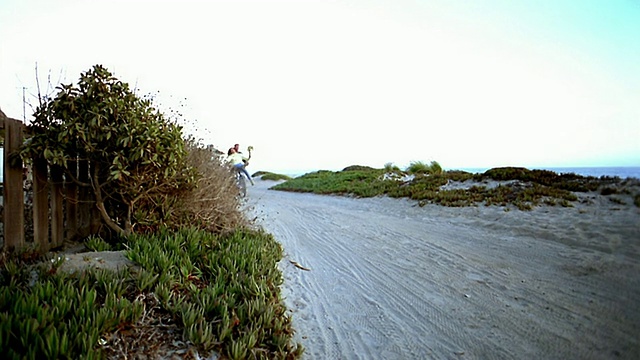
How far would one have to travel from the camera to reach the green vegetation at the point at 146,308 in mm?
2170

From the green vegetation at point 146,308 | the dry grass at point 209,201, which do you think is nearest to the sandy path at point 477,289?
the green vegetation at point 146,308

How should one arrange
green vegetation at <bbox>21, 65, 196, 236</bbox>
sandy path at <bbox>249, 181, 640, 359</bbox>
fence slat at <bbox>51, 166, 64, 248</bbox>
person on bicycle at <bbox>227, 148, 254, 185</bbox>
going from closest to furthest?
sandy path at <bbox>249, 181, 640, 359</bbox> → green vegetation at <bbox>21, 65, 196, 236</bbox> → fence slat at <bbox>51, 166, 64, 248</bbox> → person on bicycle at <bbox>227, 148, 254, 185</bbox>

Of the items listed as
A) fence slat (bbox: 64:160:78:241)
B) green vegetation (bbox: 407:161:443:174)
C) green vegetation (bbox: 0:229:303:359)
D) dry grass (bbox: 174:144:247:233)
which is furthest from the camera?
green vegetation (bbox: 407:161:443:174)

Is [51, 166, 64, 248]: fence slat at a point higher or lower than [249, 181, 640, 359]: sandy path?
higher

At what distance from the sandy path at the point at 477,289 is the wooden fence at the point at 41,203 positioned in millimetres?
3191

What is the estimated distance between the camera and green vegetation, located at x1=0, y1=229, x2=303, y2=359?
2.17 metres

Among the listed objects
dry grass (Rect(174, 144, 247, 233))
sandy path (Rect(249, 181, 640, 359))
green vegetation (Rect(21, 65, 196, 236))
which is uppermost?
green vegetation (Rect(21, 65, 196, 236))

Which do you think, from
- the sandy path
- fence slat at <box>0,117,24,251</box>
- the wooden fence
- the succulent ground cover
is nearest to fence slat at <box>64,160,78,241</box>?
the wooden fence

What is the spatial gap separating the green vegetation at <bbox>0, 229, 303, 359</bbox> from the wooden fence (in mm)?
1095

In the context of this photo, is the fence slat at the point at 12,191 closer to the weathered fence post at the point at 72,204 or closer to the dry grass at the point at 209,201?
the weathered fence post at the point at 72,204

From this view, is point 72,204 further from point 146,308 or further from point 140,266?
point 146,308

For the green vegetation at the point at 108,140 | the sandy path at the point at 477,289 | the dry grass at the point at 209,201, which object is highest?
the green vegetation at the point at 108,140

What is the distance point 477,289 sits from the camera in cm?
411

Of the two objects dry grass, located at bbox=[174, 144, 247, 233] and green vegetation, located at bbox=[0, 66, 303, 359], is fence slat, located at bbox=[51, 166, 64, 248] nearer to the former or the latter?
green vegetation, located at bbox=[0, 66, 303, 359]
